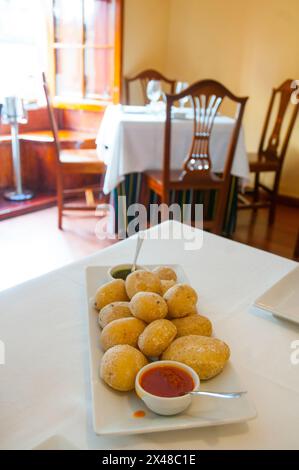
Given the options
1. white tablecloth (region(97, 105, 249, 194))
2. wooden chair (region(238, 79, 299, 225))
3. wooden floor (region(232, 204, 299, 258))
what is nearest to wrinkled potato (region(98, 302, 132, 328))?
white tablecloth (region(97, 105, 249, 194))

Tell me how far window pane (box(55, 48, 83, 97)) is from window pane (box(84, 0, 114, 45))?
0.16m

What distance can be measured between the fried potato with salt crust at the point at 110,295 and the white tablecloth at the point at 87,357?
2.1 inches

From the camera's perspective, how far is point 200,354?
21.9 inches

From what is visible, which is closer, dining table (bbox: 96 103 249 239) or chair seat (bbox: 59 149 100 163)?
dining table (bbox: 96 103 249 239)

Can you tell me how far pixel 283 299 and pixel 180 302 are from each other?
27cm

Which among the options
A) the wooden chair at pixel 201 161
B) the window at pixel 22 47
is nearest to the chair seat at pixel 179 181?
the wooden chair at pixel 201 161

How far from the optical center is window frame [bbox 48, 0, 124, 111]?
299cm

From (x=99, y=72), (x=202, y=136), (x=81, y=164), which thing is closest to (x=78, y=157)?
(x=81, y=164)

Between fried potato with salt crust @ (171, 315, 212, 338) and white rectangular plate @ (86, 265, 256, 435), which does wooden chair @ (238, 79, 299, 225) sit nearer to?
fried potato with salt crust @ (171, 315, 212, 338)

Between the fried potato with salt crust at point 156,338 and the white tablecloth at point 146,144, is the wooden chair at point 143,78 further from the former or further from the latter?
the fried potato with salt crust at point 156,338

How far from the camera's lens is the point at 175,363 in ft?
1.80

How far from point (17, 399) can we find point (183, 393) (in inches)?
8.8

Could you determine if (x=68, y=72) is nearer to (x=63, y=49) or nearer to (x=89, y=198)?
(x=63, y=49)
